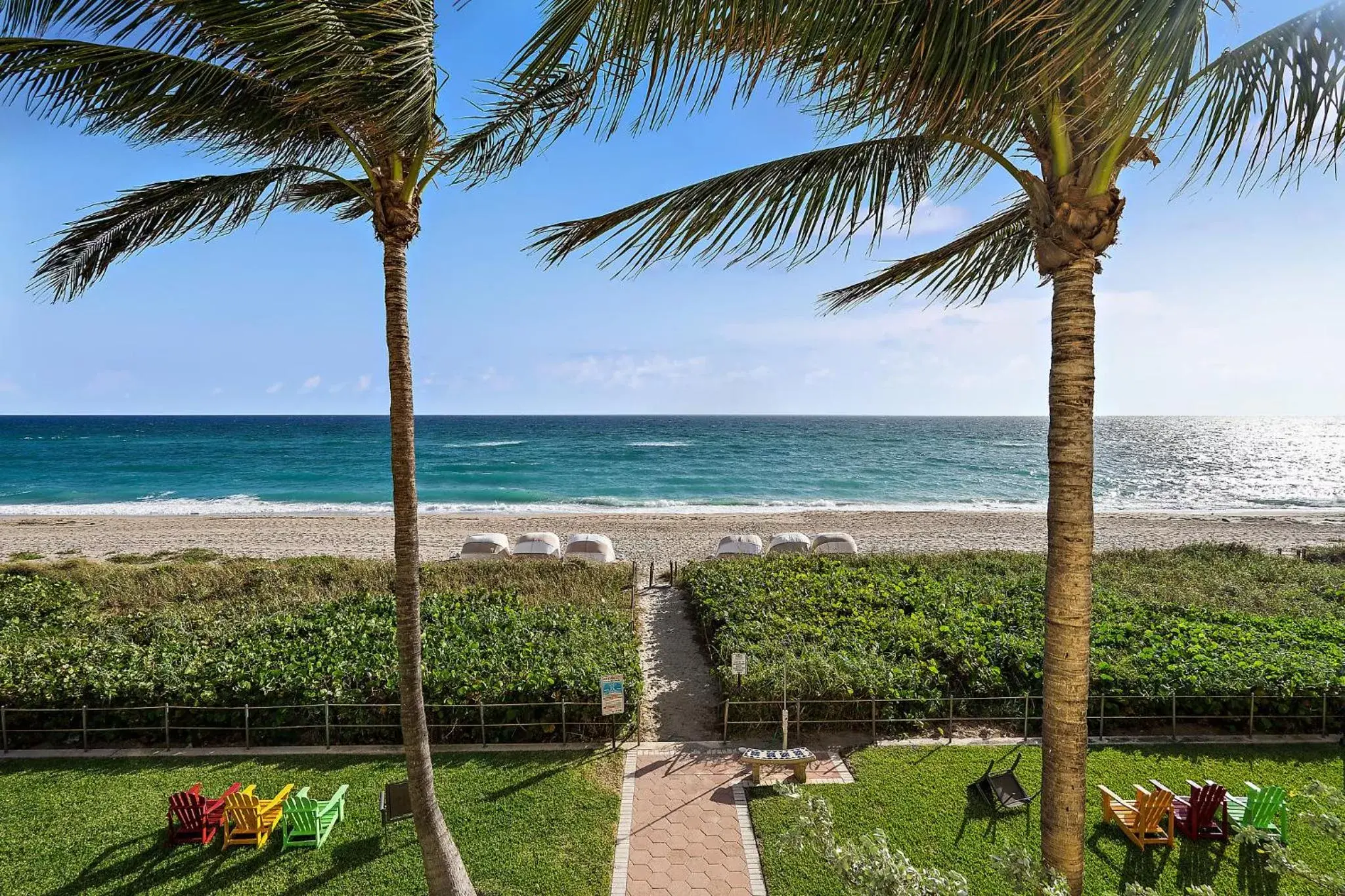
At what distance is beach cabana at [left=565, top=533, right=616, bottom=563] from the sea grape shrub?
5.29 meters

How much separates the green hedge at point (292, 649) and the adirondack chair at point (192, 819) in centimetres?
258

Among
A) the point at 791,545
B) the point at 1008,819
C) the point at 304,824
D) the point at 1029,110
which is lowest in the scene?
the point at 1008,819

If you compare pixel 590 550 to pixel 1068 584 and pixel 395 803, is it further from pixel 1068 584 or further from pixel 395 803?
pixel 1068 584

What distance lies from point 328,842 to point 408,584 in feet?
13.9

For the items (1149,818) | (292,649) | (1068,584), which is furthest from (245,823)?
(1149,818)

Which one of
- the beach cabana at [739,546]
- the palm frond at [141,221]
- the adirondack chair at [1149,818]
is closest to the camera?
the palm frond at [141,221]

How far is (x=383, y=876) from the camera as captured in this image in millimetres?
7352

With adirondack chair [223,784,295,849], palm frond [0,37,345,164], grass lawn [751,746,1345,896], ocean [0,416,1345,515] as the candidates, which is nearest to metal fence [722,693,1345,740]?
grass lawn [751,746,1345,896]

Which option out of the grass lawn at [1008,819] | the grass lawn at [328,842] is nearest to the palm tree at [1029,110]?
the grass lawn at [1008,819]

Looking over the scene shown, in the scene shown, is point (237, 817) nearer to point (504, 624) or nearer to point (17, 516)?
point (504, 624)

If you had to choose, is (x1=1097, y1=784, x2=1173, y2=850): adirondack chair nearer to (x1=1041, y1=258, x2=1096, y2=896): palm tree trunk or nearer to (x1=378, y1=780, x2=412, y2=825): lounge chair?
(x1=1041, y1=258, x2=1096, y2=896): palm tree trunk

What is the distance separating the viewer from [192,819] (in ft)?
26.0

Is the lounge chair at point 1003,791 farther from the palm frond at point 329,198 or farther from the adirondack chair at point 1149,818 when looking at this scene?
the palm frond at point 329,198

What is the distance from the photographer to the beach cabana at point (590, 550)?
21.8 m
